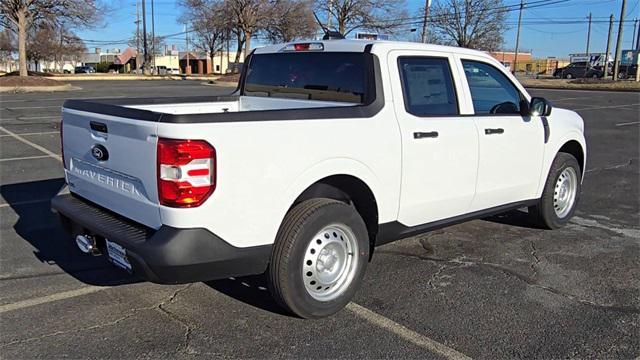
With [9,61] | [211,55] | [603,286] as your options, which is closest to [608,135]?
[603,286]

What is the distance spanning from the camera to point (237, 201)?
10.1 ft

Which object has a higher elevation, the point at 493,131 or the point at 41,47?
the point at 41,47

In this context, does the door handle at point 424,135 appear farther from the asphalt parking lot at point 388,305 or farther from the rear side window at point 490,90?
the asphalt parking lot at point 388,305

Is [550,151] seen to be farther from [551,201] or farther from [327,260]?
[327,260]

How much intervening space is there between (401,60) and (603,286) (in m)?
2.38

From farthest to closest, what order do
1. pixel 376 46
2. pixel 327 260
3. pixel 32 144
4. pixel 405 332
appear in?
1. pixel 32 144
2. pixel 376 46
3. pixel 327 260
4. pixel 405 332

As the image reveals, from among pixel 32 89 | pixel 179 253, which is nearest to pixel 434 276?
pixel 179 253

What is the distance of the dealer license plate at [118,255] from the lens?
321cm

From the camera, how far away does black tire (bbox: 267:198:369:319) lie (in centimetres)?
336

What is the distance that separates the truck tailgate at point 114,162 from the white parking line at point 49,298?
28.9 inches

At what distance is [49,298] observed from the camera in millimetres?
3938

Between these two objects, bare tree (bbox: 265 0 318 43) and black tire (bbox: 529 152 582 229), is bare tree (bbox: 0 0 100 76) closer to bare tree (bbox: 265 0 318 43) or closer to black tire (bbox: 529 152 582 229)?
bare tree (bbox: 265 0 318 43)

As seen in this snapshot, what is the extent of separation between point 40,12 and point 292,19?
23.0 meters

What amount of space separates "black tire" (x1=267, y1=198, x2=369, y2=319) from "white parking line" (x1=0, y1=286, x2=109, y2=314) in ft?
5.07
